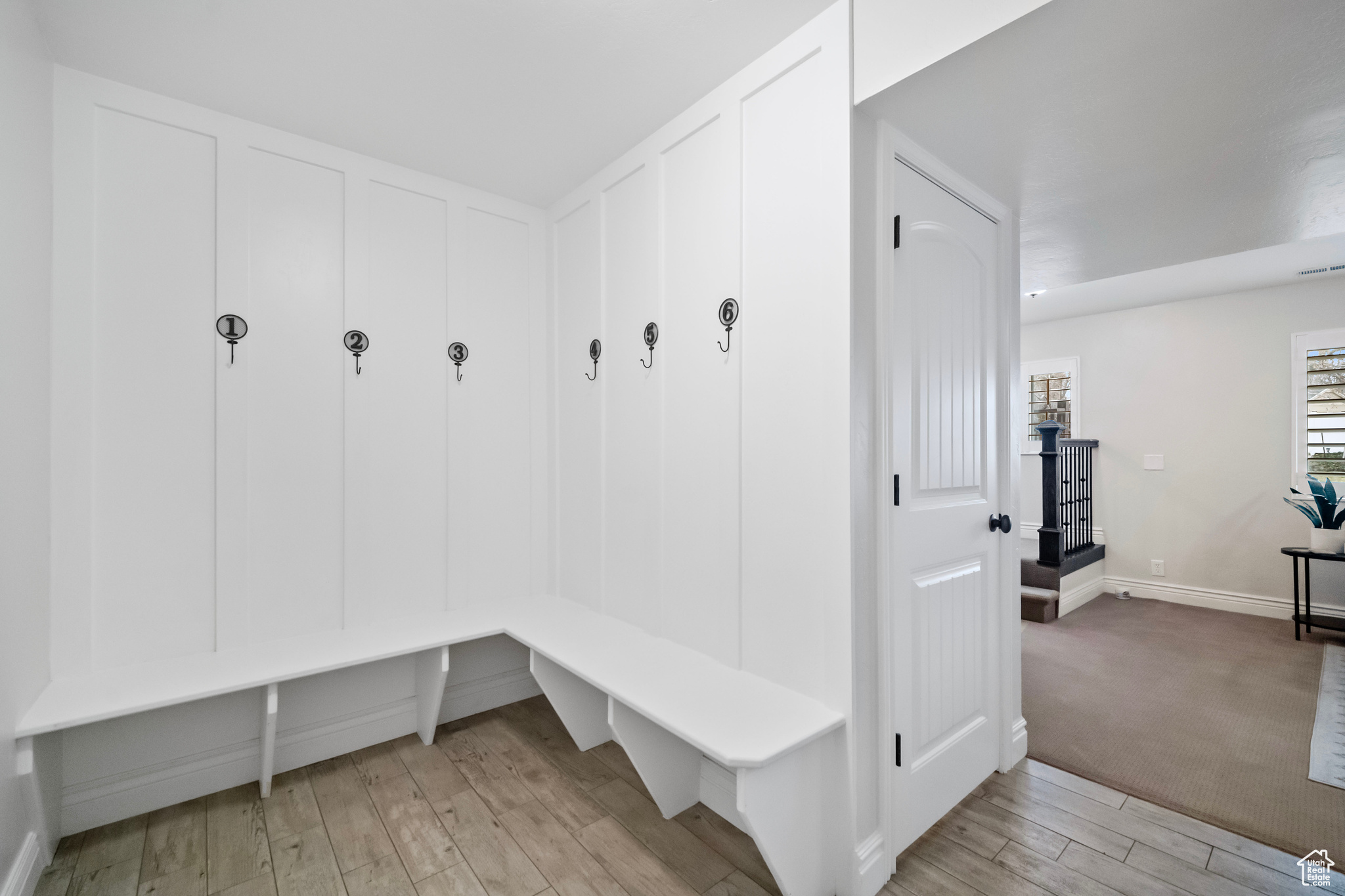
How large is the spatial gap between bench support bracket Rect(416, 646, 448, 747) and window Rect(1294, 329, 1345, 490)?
6020 millimetres

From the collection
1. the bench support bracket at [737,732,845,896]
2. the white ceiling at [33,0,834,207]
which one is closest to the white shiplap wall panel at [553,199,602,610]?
the white ceiling at [33,0,834,207]

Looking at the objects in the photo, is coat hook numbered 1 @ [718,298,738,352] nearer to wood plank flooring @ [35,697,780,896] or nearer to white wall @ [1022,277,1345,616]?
wood plank flooring @ [35,697,780,896]

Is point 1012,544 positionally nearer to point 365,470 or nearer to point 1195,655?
point 1195,655

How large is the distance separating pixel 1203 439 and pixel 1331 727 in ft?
9.58

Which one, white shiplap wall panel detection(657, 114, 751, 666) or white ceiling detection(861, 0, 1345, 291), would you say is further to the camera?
white shiplap wall panel detection(657, 114, 751, 666)

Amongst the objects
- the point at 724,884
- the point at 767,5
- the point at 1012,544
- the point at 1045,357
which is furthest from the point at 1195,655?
the point at 767,5

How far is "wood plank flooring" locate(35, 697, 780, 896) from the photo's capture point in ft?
5.45

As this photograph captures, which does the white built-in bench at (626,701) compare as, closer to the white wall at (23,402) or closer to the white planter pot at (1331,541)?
the white wall at (23,402)

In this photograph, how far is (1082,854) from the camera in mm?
1777

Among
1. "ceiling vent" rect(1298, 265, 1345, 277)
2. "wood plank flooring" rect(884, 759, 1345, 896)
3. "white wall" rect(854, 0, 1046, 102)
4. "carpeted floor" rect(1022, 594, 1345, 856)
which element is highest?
"ceiling vent" rect(1298, 265, 1345, 277)

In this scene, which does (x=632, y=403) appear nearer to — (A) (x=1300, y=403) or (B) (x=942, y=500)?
(B) (x=942, y=500)

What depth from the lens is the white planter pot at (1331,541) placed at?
3795 mm

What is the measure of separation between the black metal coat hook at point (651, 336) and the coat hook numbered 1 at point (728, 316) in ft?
1.21

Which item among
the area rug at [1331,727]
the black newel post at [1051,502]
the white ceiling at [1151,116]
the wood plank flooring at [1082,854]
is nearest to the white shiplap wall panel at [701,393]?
the white ceiling at [1151,116]
